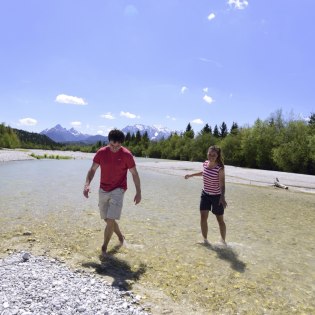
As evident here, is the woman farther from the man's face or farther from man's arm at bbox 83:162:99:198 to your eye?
A: man's arm at bbox 83:162:99:198

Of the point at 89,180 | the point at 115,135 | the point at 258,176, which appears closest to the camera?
the point at 115,135

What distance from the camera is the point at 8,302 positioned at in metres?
5.11

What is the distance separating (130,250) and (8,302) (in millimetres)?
3999

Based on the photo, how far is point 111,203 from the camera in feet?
25.4

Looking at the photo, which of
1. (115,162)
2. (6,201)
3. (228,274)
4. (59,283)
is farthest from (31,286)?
(6,201)

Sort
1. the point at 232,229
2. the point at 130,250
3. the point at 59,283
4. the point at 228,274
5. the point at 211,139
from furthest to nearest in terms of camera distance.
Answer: the point at 211,139, the point at 232,229, the point at 130,250, the point at 228,274, the point at 59,283

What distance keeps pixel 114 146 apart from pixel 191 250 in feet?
11.6

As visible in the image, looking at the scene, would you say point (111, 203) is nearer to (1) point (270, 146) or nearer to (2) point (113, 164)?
(2) point (113, 164)

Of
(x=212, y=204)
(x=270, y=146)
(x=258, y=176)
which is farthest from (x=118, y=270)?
(x=270, y=146)

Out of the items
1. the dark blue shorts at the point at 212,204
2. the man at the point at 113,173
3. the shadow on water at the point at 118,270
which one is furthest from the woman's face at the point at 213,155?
the shadow on water at the point at 118,270

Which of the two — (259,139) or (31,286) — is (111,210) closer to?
(31,286)

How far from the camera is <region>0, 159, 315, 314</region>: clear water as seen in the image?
6.41 metres

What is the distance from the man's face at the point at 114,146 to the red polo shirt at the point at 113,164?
0.23 ft

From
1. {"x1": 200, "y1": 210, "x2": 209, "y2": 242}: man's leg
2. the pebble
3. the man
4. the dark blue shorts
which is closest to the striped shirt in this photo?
the dark blue shorts
